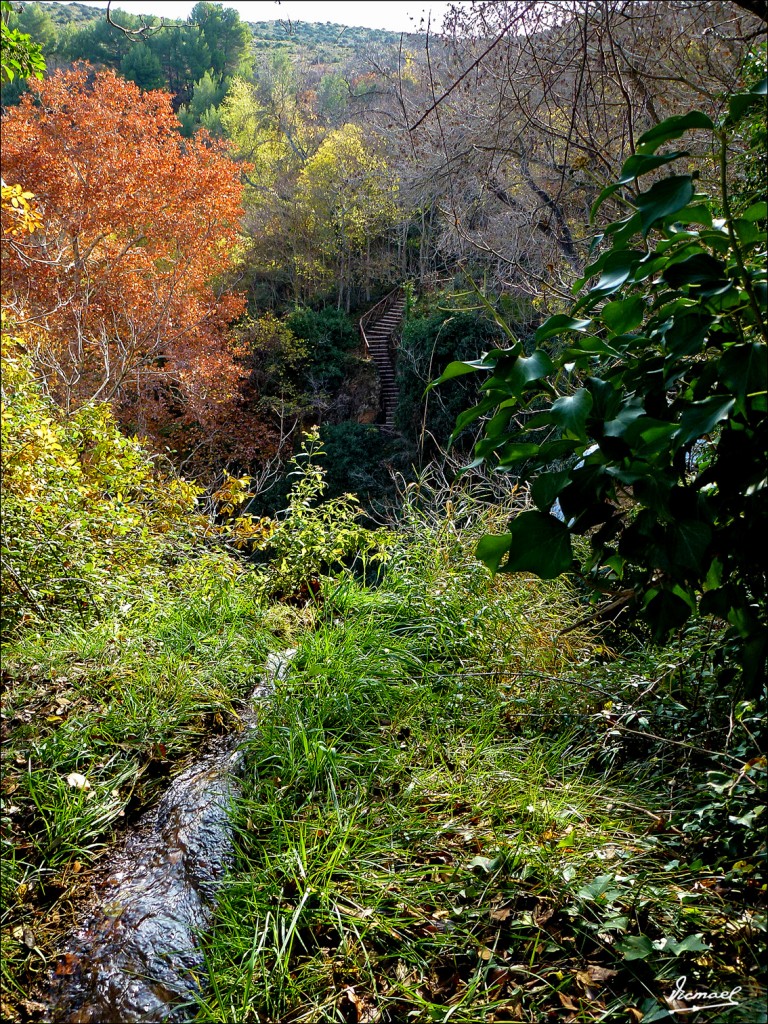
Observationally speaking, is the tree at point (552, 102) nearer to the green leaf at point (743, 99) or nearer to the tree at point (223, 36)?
the green leaf at point (743, 99)

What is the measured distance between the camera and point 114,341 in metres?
12.1

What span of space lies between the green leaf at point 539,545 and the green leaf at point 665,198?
529 millimetres

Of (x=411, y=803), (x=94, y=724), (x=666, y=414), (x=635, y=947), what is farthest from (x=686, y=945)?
(x=94, y=724)

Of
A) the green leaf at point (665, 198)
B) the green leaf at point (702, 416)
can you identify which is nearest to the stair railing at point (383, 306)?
the green leaf at point (665, 198)

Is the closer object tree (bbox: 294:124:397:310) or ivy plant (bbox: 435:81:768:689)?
ivy plant (bbox: 435:81:768:689)

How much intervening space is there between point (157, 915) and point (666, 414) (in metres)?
2.02

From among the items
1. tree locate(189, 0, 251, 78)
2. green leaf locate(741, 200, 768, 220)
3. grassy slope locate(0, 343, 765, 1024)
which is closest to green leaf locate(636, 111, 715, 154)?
green leaf locate(741, 200, 768, 220)

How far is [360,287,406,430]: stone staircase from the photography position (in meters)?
17.2

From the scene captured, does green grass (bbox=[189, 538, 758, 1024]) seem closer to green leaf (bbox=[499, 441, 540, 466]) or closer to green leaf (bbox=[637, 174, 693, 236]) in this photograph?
green leaf (bbox=[499, 441, 540, 466])

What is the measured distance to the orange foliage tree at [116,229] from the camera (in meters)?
10.2

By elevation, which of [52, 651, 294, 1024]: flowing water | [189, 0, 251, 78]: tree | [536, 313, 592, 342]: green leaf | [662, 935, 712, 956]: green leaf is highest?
[189, 0, 251, 78]: tree

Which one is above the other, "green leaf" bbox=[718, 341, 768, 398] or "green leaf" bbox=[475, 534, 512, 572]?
"green leaf" bbox=[718, 341, 768, 398]

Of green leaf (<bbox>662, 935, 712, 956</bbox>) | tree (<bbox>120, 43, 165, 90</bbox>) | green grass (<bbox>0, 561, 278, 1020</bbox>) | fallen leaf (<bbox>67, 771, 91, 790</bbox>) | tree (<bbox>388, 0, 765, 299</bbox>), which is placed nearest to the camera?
green leaf (<bbox>662, 935, 712, 956</bbox>)

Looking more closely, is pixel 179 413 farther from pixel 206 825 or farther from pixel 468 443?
pixel 206 825
